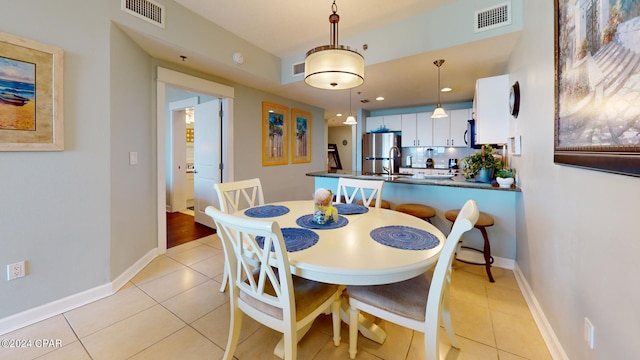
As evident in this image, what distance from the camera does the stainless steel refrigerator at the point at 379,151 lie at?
5.43 metres

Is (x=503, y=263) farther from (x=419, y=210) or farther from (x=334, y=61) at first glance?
(x=334, y=61)

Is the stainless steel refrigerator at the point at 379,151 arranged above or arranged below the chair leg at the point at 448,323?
above

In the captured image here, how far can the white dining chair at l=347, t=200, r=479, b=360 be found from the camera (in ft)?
3.54

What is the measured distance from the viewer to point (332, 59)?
153 centimetres

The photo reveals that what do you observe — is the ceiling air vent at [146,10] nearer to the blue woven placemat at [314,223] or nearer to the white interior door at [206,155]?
the white interior door at [206,155]

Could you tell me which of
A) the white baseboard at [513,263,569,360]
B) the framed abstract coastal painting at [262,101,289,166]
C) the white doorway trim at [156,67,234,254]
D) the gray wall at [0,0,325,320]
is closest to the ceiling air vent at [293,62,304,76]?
the framed abstract coastal painting at [262,101,289,166]

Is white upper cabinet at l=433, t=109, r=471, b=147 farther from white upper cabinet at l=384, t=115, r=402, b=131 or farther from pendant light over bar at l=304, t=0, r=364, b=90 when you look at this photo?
pendant light over bar at l=304, t=0, r=364, b=90

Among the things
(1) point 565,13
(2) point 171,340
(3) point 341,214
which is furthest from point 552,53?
(2) point 171,340

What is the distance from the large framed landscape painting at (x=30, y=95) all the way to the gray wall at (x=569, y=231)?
3.13m

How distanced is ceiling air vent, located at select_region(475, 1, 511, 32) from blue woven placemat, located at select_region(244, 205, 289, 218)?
8.12ft

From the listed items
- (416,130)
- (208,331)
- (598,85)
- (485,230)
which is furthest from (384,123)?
(208,331)

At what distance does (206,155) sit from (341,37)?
8.87ft

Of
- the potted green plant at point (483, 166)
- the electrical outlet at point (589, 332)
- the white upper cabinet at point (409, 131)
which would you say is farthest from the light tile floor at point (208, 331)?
the white upper cabinet at point (409, 131)

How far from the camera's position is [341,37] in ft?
9.87
